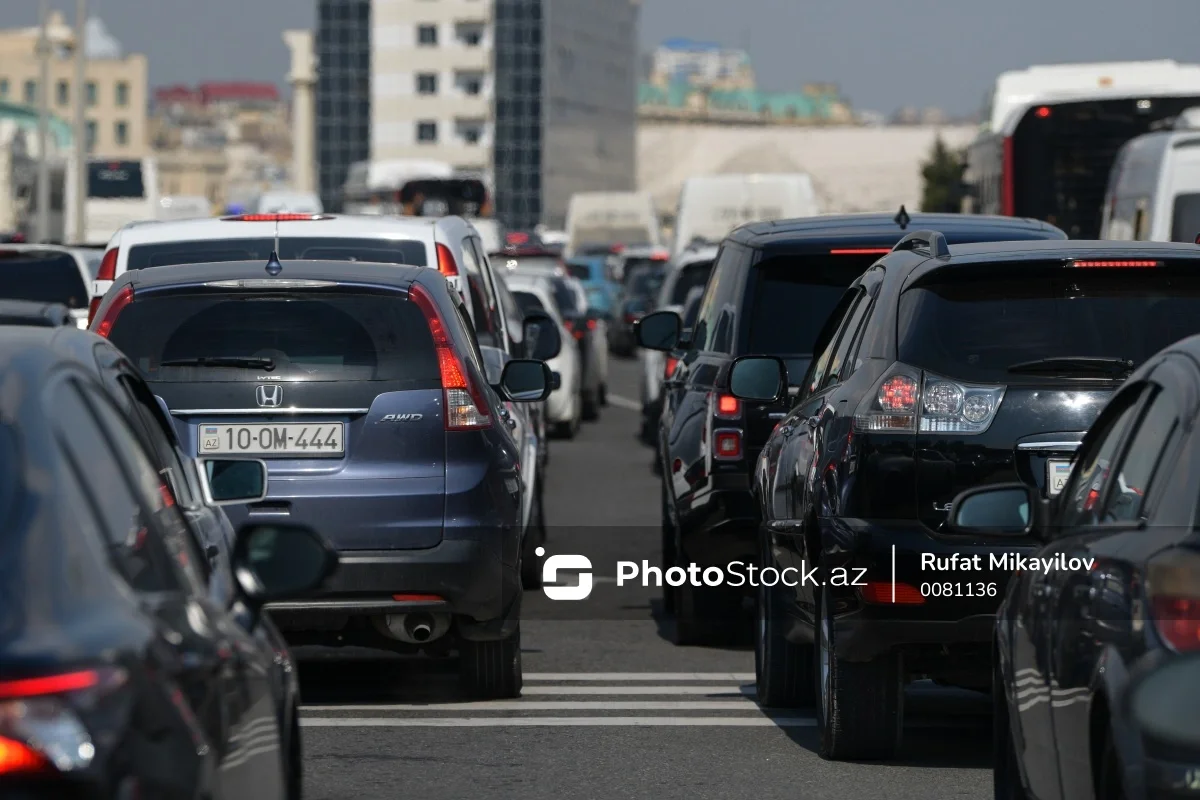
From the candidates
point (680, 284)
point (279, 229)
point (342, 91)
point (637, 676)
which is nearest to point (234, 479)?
point (637, 676)

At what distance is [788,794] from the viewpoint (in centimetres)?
750

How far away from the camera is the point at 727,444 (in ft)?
35.5

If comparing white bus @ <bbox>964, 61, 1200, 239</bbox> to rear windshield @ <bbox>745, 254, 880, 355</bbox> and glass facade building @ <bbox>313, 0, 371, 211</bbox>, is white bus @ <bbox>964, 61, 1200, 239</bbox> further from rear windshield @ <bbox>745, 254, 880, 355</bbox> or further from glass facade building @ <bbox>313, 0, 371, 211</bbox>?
glass facade building @ <bbox>313, 0, 371, 211</bbox>

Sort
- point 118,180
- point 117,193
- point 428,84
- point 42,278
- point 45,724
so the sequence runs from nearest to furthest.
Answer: point 45,724 → point 42,278 → point 117,193 → point 118,180 → point 428,84

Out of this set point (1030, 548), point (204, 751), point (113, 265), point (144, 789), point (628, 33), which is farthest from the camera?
point (628, 33)

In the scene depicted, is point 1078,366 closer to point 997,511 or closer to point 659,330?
point 997,511

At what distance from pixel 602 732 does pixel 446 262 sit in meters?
3.39

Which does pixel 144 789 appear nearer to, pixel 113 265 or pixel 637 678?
pixel 637 678

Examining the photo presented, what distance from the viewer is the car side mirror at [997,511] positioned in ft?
18.5

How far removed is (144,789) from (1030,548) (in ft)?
14.1

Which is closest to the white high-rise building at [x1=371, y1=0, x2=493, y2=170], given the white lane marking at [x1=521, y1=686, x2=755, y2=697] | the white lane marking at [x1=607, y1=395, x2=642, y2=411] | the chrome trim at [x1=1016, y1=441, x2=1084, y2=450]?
the white lane marking at [x1=607, y1=395, x2=642, y2=411]

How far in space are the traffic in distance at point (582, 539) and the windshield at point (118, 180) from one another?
50401mm

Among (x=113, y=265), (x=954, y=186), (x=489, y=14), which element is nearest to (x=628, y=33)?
(x=489, y=14)

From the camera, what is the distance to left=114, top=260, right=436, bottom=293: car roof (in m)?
8.98
